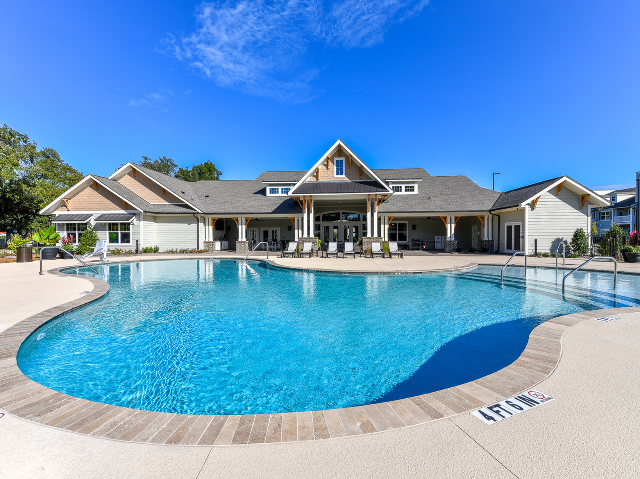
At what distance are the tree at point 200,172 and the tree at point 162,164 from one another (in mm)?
6291

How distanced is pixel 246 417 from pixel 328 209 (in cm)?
2247

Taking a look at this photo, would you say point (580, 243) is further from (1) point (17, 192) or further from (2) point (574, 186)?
(1) point (17, 192)

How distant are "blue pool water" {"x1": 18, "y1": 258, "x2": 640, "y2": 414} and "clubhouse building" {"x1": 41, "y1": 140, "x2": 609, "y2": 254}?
10.6 metres

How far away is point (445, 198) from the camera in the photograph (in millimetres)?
23188

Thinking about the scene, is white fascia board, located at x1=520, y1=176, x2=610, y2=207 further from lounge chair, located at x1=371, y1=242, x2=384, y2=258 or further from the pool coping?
the pool coping

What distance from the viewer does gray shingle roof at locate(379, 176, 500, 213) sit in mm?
21781

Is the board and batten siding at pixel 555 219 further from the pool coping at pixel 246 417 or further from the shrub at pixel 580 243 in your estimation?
the pool coping at pixel 246 417

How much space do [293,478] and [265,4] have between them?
1724 cm

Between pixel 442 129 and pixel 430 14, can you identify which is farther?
pixel 442 129

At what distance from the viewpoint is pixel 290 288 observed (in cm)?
949

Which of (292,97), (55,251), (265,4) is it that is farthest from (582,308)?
(55,251)

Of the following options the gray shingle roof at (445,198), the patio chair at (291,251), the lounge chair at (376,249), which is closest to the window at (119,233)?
the patio chair at (291,251)

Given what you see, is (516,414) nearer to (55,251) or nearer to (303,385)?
(303,385)

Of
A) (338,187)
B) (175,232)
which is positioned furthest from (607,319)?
(175,232)
